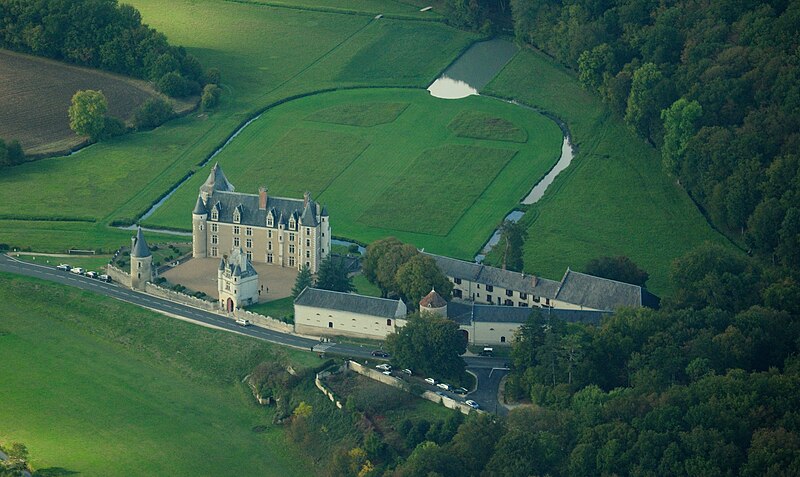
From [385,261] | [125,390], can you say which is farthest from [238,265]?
[125,390]

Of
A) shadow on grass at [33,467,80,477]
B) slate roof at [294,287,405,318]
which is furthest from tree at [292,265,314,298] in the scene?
shadow on grass at [33,467,80,477]

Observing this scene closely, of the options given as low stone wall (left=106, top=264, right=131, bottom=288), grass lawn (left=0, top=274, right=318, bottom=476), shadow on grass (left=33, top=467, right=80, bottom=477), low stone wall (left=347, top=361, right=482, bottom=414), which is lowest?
shadow on grass (left=33, top=467, right=80, bottom=477)

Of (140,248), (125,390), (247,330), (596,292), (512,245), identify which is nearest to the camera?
(125,390)

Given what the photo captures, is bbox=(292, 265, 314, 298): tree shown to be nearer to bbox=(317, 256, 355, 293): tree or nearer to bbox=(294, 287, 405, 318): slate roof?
bbox=(317, 256, 355, 293): tree

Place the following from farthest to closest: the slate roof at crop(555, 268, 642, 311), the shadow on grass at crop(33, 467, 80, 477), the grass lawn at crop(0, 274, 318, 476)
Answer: the slate roof at crop(555, 268, 642, 311) → the grass lawn at crop(0, 274, 318, 476) → the shadow on grass at crop(33, 467, 80, 477)

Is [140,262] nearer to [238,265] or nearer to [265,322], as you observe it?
[238,265]

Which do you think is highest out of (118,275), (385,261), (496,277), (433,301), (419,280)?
(385,261)

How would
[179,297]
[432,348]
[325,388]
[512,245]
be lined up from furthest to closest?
[512,245], [179,297], [432,348], [325,388]

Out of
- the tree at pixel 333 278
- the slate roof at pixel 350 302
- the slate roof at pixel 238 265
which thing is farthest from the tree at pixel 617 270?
the slate roof at pixel 238 265
